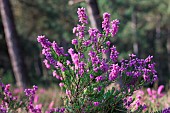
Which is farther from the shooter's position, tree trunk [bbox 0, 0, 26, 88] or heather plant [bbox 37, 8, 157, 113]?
tree trunk [bbox 0, 0, 26, 88]

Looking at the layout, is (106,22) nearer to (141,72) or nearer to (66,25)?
(141,72)

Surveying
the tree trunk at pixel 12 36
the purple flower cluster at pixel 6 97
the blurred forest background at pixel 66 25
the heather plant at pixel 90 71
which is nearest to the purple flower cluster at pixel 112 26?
the heather plant at pixel 90 71

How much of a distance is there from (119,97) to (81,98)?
374 mm

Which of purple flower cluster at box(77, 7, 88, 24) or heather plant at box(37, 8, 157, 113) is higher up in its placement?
purple flower cluster at box(77, 7, 88, 24)

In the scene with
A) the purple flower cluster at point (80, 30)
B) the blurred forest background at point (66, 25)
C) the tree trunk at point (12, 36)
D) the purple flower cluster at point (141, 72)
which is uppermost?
the blurred forest background at point (66, 25)

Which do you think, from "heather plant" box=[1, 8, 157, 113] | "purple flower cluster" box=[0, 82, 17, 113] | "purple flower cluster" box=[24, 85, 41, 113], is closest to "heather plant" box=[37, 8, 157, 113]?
"heather plant" box=[1, 8, 157, 113]

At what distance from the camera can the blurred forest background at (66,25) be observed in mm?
22094

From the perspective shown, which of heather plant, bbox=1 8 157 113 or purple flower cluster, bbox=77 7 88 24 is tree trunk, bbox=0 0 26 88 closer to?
heather plant, bbox=1 8 157 113

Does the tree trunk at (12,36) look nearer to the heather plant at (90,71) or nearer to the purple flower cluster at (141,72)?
the heather plant at (90,71)

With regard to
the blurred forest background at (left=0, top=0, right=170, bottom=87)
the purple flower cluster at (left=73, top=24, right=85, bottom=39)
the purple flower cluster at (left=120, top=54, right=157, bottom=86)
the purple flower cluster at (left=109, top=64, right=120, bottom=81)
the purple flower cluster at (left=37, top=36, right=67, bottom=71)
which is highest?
the blurred forest background at (left=0, top=0, right=170, bottom=87)

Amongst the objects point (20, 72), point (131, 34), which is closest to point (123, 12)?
point (131, 34)

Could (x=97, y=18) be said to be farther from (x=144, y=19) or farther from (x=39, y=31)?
(x=144, y=19)

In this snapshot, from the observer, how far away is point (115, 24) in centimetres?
303

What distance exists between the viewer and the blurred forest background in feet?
72.5
